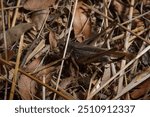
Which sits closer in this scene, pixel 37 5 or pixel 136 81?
pixel 136 81

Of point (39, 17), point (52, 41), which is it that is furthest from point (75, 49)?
point (39, 17)

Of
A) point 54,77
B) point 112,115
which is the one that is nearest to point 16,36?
point 54,77

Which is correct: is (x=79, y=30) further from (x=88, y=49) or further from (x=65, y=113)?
(x=65, y=113)

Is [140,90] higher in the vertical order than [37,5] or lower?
lower

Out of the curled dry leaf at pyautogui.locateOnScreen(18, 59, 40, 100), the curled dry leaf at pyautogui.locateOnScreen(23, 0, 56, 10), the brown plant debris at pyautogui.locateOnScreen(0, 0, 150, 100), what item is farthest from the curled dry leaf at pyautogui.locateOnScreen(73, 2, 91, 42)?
the curled dry leaf at pyautogui.locateOnScreen(18, 59, 40, 100)

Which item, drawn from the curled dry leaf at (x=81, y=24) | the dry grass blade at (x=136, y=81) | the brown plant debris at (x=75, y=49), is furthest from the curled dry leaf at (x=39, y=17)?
the dry grass blade at (x=136, y=81)

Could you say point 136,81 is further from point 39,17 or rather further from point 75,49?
point 39,17

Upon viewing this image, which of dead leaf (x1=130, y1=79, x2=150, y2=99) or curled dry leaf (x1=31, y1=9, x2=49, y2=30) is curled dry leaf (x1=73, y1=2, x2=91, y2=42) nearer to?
curled dry leaf (x1=31, y1=9, x2=49, y2=30)
